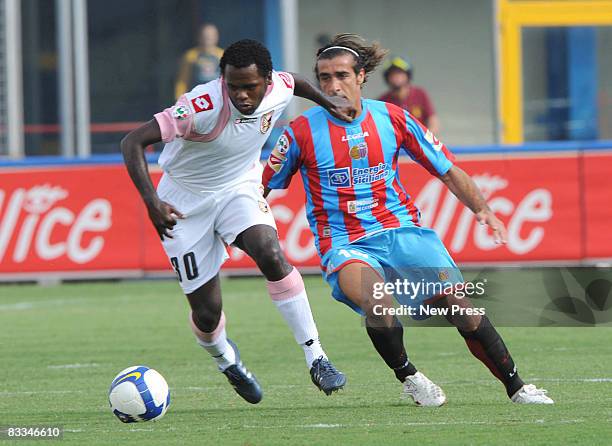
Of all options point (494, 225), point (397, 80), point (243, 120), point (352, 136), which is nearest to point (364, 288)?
point (494, 225)

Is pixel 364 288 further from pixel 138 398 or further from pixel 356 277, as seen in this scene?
pixel 138 398

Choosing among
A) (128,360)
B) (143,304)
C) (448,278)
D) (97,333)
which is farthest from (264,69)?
(143,304)

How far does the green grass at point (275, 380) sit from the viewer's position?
6707 millimetres

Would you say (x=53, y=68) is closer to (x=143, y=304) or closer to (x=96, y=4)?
(x=96, y=4)

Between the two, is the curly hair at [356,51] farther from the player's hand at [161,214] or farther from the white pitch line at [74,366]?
the white pitch line at [74,366]

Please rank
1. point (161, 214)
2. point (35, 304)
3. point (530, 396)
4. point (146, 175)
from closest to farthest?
point (161, 214)
point (146, 175)
point (530, 396)
point (35, 304)

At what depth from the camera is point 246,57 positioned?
7.31 meters

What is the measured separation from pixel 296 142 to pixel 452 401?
65.0 inches

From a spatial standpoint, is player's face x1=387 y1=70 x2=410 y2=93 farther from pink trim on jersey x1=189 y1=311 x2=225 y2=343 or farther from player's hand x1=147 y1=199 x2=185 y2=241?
player's hand x1=147 y1=199 x2=185 y2=241

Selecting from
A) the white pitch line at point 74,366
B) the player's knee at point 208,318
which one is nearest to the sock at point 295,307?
the player's knee at point 208,318

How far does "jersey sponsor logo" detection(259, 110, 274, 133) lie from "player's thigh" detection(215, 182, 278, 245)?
0.34 metres

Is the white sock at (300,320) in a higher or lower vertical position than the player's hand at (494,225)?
lower

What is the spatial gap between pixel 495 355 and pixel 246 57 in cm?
203

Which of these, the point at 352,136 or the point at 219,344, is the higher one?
the point at 352,136
